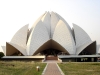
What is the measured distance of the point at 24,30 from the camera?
3844 centimetres

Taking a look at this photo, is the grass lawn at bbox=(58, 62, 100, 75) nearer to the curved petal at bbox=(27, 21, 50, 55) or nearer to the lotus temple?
the lotus temple

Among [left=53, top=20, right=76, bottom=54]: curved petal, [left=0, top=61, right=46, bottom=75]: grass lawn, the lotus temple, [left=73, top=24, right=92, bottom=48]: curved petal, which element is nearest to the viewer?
[left=0, top=61, right=46, bottom=75]: grass lawn

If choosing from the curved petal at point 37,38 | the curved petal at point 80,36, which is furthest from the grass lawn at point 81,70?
the curved petal at point 80,36

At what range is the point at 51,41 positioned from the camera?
3684 cm

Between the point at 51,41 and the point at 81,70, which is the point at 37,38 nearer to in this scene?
the point at 51,41

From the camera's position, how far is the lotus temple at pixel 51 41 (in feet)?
Result: 109

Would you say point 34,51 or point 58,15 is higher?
point 58,15

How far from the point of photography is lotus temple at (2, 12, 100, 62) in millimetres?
33081

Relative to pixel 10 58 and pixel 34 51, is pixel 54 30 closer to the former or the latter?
pixel 34 51

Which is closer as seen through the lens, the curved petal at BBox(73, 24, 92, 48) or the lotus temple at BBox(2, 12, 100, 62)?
the lotus temple at BBox(2, 12, 100, 62)


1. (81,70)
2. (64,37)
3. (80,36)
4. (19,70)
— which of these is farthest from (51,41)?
(81,70)

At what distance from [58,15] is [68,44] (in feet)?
33.0

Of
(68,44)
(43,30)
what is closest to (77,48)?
(68,44)

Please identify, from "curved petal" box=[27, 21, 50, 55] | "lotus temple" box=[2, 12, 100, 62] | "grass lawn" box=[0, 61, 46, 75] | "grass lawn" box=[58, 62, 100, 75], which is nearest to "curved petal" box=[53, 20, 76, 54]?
"lotus temple" box=[2, 12, 100, 62]
